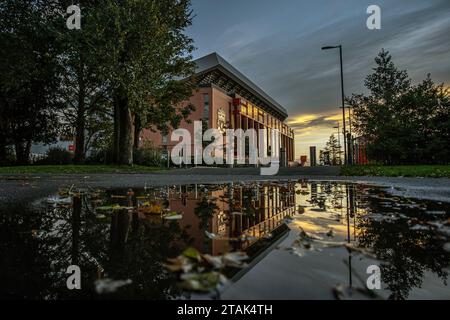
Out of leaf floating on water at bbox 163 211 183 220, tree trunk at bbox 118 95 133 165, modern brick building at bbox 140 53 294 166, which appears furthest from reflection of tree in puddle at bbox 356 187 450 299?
modern brick building at bbox 140 53 294 166

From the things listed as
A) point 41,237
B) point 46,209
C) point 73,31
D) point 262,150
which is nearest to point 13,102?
point 73,31

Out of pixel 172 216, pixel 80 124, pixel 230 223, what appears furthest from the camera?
pixel 80 124

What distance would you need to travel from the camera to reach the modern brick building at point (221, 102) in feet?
164

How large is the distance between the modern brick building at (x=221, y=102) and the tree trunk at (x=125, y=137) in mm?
19115

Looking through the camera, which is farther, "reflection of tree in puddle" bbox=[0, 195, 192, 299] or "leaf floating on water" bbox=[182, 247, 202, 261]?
"leaf floating on water" bbox=[182, 247, 202, 261]

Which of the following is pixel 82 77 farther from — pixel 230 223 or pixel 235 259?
pixel 235 259

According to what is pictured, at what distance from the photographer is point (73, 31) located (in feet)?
50.8

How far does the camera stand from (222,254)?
5.17 ft

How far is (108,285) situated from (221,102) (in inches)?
2125

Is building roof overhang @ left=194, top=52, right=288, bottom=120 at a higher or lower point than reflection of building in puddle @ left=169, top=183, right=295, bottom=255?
higher

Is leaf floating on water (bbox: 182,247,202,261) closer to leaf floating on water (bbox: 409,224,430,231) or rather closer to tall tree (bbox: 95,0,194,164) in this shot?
leaf floating on water (bbox: 409,224,430,231)

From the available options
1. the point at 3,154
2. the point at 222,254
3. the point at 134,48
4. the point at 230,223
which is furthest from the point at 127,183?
the point at 3,154

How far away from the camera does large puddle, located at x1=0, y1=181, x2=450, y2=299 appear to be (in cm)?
117

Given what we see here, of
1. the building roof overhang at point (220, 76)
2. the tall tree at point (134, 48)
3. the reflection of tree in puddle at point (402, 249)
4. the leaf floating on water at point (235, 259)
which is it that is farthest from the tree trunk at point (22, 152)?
the building roof overhang at point (220, 76)
